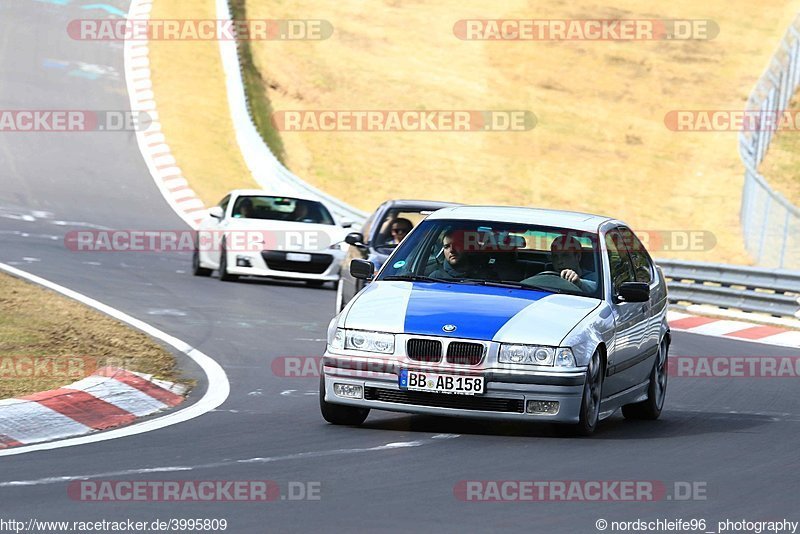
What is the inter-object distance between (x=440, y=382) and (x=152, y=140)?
29.4 m

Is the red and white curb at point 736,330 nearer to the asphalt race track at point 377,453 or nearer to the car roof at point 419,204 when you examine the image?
the asphalt race track at point 377,453

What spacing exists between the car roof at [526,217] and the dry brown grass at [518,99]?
79.3ft

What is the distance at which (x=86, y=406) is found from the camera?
10570mm

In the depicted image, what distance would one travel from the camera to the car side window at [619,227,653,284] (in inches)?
467

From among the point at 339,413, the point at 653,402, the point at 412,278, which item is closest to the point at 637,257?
the point at 653,402

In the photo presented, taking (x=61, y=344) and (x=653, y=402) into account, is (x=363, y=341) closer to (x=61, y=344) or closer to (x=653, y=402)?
(x=653, y=402)

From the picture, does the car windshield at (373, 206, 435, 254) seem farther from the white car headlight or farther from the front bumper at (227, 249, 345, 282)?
the white car headlight

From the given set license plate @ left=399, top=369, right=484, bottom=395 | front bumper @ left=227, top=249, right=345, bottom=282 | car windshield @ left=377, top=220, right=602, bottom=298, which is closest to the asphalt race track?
license plate @ left=399, top=369, right=484, bottom=395

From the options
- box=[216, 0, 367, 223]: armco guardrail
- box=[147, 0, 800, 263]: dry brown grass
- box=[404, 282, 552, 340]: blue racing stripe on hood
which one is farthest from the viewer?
box=[147, 0, 800, 263]: dry brown grass

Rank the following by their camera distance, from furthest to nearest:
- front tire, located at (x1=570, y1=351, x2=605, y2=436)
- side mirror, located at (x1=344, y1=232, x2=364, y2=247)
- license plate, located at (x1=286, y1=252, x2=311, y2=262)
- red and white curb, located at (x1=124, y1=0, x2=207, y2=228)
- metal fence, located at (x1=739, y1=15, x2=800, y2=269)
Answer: red and white curb, located at (x1=124, y1=0, x2=207, y2=228)
metal fence, located at (x1=739, y1=15, x2=800, y2=269)
license plate, located at (x1=286, y1=252, x2=311, y2=262)
side mirror, located at (x1=344, y1=232, x2=364, y2=247)
front tire, located at (x1=570, y1=351, x2=605, y2=436)

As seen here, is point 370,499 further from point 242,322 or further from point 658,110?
point 658,110

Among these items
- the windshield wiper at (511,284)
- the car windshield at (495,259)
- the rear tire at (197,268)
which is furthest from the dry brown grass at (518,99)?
the windshield wiper at (511,284)

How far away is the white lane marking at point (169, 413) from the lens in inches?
368

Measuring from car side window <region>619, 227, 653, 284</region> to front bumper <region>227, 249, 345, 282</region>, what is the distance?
10.8 meters
